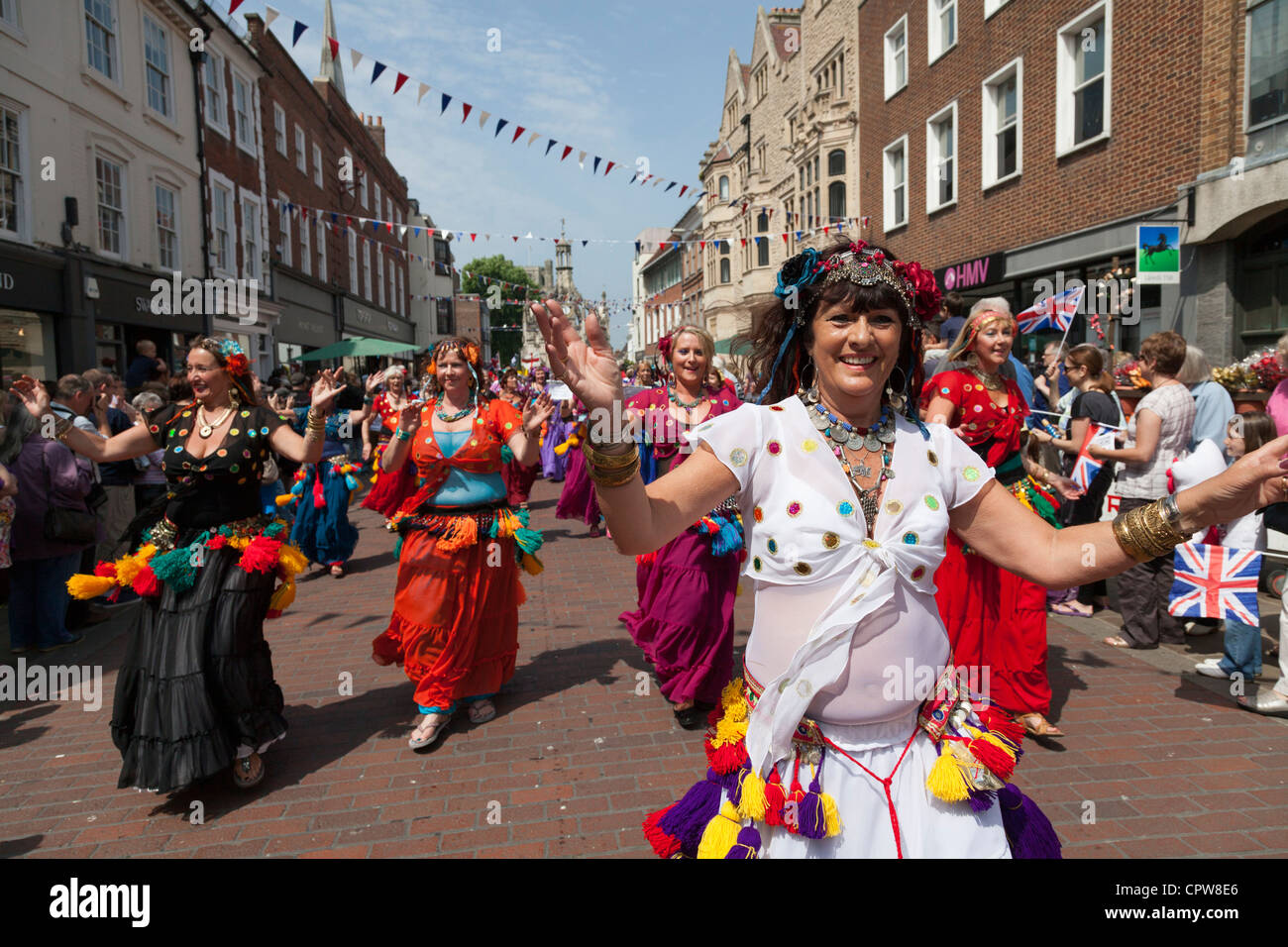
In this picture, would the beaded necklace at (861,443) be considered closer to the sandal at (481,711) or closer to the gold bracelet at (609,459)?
the gold bracelet at (609,459)

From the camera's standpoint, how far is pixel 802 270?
7.07 ft

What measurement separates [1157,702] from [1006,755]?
146 inches

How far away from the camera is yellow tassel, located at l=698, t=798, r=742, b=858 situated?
195 cm

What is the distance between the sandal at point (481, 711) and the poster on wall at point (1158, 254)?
10349mm

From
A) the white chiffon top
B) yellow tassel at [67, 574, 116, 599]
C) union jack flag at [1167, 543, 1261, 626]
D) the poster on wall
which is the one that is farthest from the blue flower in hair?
the poster on wall

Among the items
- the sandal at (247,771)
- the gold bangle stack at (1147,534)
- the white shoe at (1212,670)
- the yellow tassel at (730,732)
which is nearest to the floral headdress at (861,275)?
the gold bangle stack at (1147,534)

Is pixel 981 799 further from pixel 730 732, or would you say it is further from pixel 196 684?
pixel 196 684

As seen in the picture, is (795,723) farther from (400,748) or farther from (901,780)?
(400,748)

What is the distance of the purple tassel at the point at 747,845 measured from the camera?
192 centimetres

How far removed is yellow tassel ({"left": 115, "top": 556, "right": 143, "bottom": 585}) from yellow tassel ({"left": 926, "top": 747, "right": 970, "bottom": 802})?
3.74m

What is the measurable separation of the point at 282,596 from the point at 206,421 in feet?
3.22

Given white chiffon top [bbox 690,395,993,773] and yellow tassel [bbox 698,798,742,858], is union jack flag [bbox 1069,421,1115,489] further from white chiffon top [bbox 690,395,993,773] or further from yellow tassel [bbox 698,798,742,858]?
yellow tassel [bbox 698,798,742,858]

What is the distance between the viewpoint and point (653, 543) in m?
1.88

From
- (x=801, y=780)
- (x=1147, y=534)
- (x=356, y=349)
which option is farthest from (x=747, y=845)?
(x=356, y=349)
